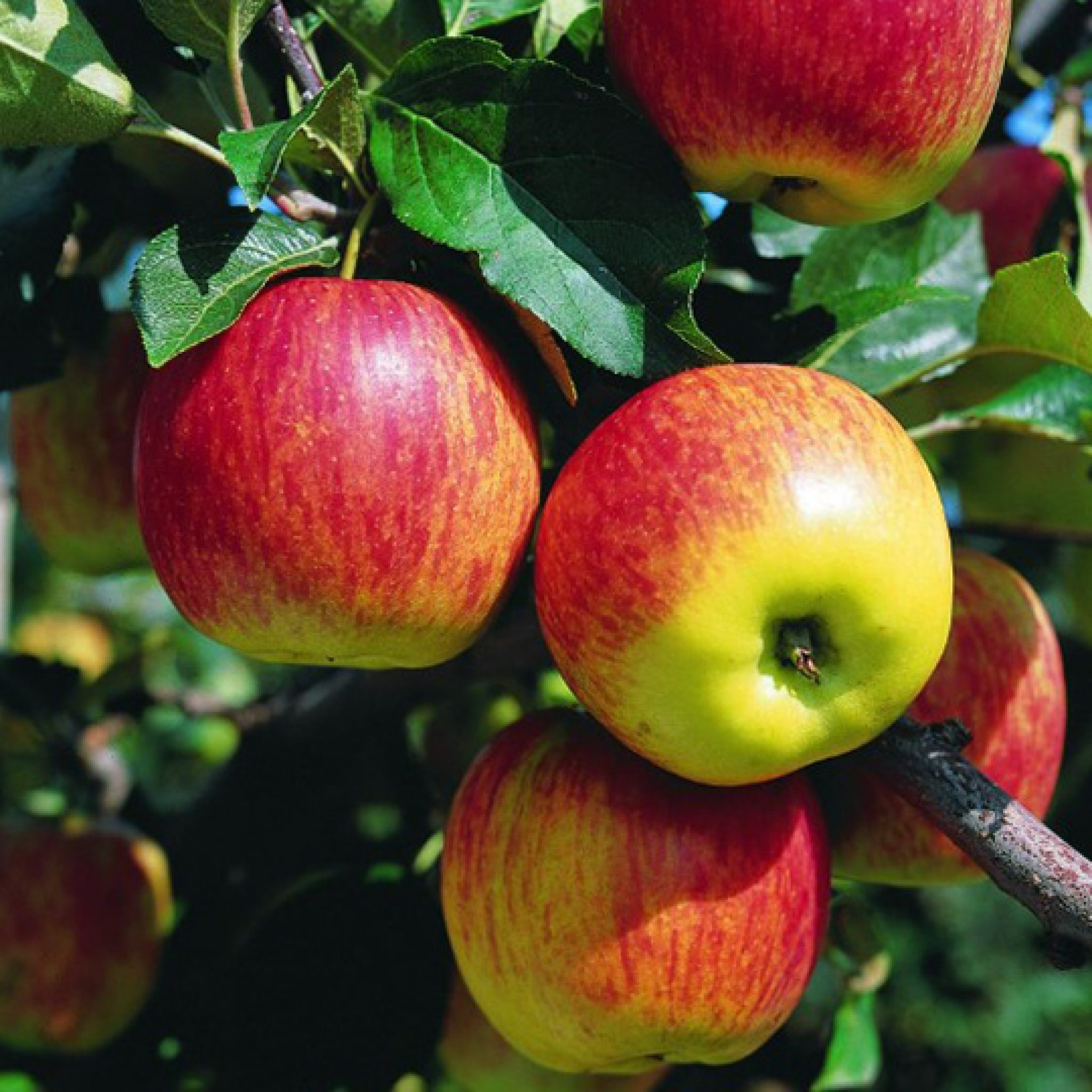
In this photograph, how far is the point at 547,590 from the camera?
0.71m

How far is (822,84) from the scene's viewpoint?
2.27ft

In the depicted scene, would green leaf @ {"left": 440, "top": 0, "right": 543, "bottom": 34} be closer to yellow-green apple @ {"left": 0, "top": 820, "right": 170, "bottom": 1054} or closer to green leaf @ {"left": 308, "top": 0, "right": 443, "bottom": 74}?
green leaf @ {"left": 308, "top": 0, "right": 443, "bottom": 74}

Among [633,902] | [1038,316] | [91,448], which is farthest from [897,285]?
[91,448]

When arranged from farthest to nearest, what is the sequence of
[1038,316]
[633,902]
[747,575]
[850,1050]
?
1. [850,1050]
2. [1038,316]
3. [633,902]
4. [747,575]

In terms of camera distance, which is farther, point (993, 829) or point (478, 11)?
point (478, 11)

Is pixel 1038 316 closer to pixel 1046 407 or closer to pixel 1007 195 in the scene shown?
pixel 1046 407

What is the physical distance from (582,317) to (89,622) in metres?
1.91

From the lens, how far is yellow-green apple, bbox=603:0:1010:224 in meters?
0.69

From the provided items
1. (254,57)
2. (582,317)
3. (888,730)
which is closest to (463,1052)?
(888,730)

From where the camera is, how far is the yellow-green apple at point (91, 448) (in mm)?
1058

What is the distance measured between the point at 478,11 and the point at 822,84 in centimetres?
30

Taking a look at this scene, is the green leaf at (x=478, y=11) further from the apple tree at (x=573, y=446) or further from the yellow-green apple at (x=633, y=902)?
the yellow-green apple at (x=633, y=902)

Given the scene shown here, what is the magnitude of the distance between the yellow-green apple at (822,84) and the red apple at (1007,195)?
1.60ft

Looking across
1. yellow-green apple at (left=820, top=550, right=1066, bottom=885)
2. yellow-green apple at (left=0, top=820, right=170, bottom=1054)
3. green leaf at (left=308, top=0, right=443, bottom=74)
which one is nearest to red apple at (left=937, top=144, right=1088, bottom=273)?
yellow-green apple at (left=820, top=550, right=1066, bottom=885)
